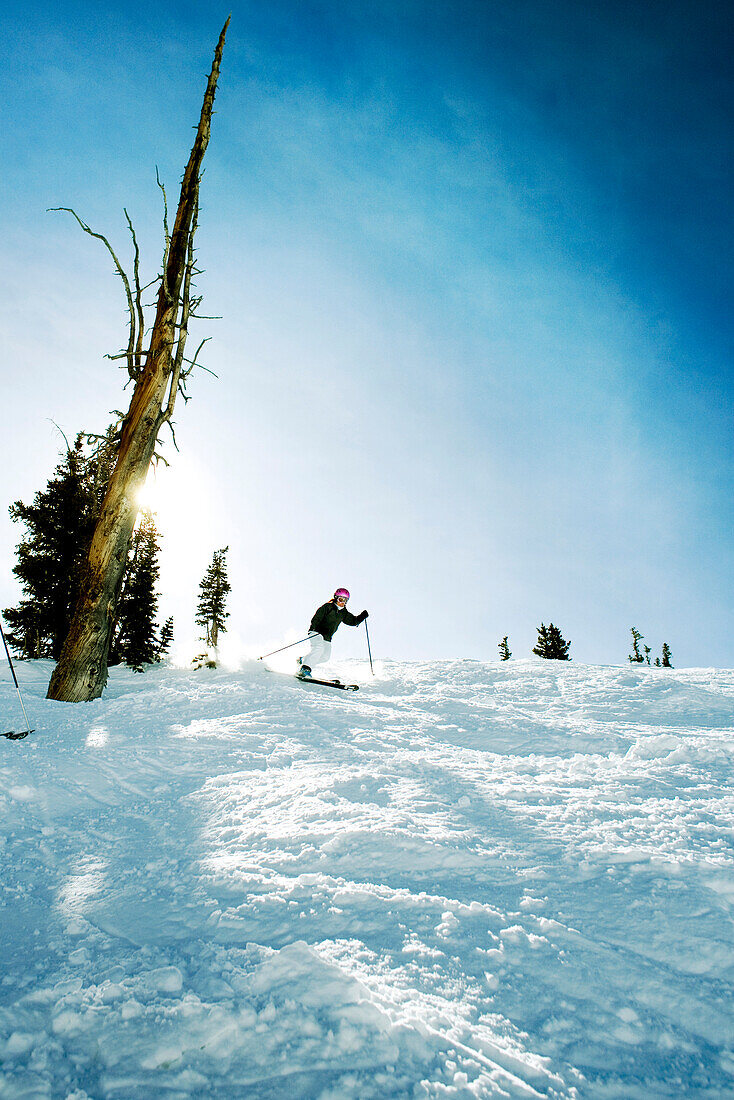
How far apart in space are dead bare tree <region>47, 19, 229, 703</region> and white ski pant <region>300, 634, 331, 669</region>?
3.71 metres

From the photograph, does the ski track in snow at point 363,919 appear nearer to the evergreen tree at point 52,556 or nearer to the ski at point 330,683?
the ski at point 330,683

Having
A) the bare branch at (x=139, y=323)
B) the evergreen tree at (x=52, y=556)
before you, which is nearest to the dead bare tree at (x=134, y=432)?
the bare branch at (x=139, y=323)

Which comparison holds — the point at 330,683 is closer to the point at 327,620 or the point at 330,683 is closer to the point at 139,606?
the point at 327,620

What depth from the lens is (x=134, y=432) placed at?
777 cm

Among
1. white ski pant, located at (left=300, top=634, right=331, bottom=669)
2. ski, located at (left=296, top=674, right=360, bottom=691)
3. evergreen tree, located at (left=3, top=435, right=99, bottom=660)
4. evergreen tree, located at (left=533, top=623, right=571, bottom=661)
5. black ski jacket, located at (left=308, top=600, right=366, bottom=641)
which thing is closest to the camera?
ski, located at (left=296, top=674, right=360, bottom=691)

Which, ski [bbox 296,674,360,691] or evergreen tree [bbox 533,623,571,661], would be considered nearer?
ski [bbox 296,674,360,691]

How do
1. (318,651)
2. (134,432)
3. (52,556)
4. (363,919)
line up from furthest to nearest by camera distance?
(52,556), (318,651), (134,432), (363,919)

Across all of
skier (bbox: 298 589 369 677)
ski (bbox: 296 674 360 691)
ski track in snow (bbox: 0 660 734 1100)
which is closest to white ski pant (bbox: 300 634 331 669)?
skier (bbox: 298 589 369 677)

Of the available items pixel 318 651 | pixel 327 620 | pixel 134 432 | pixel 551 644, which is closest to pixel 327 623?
pixel 327 620

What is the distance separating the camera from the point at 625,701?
21.0ft

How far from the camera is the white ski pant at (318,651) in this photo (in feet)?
31.4

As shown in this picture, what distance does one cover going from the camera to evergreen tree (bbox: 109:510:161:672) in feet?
67.5

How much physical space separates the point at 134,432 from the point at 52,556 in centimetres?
1308

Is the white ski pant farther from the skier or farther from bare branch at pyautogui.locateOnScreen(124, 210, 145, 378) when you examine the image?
bare branch at pyautogui.locateOnScreen(124, 210, 145, 378)
